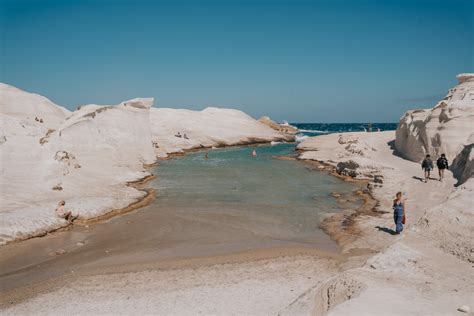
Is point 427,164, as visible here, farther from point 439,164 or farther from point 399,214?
point 399,214

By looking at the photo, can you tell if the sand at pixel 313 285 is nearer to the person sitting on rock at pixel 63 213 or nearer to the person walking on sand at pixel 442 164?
the person sitting on rock at pixel 63 213

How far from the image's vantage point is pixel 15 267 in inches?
446

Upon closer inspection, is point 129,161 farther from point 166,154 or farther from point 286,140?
point 286,140

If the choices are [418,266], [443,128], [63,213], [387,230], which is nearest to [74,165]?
[63,213]

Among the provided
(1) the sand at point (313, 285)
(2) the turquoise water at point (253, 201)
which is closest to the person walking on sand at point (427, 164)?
(2) the turquoise water at point (253, 201)

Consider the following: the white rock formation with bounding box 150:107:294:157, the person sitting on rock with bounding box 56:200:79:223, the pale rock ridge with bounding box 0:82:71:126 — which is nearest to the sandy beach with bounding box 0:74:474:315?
the person sitting on rock with bounding box 56:200:79:223

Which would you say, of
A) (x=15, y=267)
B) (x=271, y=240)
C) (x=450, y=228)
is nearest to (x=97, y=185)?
(x=15, y=267)

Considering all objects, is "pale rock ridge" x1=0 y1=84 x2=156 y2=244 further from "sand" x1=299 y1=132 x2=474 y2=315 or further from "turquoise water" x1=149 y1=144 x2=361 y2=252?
"sand" x1=299 y1=132 x2=474 y2=315

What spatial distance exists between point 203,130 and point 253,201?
141 feet

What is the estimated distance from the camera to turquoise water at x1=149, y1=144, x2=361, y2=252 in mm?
14422

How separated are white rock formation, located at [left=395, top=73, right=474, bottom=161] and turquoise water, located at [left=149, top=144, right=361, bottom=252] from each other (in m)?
6.62

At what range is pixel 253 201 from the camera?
2025 cm

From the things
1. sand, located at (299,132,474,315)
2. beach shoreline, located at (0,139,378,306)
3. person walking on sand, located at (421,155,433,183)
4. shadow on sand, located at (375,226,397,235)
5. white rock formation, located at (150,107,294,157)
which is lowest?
beach shoreline, located at (0,139,378,306)

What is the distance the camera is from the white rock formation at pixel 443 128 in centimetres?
2450
